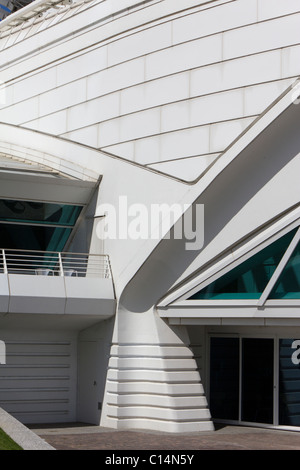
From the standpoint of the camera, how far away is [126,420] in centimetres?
2216

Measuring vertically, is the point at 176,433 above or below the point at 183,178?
below

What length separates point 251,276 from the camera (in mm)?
20875

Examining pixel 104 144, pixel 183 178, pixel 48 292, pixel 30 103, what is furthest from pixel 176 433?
pixel 30 103

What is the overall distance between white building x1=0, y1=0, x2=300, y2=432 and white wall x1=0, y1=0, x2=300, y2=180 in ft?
0.15

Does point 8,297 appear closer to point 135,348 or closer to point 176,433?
point 135,348

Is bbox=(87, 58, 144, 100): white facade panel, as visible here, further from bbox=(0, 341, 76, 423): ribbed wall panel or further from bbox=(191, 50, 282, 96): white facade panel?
bbox=(0, 341, 76, 423): ribbed wall panel

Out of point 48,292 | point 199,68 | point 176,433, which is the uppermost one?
point 199,68

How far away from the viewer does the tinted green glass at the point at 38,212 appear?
24781 mm

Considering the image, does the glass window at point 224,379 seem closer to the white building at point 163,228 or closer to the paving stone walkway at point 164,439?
the white building at point 163,228

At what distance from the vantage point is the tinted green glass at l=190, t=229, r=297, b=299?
20.5m

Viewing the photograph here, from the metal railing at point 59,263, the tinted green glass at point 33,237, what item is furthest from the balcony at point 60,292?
the tinted green glass at point 33,237

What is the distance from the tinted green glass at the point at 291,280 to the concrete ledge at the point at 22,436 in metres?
7.15
